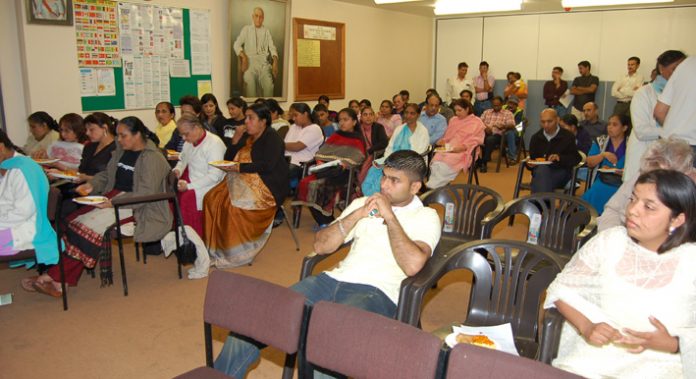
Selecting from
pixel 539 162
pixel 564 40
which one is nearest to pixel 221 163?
pixel 539 162

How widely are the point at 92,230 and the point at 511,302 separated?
2.74m

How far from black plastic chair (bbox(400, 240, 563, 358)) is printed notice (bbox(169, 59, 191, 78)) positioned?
5.29 m

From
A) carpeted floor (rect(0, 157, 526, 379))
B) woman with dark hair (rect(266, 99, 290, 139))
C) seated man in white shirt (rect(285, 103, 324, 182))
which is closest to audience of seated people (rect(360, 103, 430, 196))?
seated man in white shirt (rect(285, 103, 324, 182))

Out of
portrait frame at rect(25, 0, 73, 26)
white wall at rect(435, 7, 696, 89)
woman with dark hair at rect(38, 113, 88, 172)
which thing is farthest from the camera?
white wall at rect(435, 7, 696, 89)

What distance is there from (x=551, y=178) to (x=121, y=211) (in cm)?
375

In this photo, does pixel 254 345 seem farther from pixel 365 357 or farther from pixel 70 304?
pixel 70 304

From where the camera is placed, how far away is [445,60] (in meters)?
12.2

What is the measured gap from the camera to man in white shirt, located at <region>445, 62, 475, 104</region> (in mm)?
11461

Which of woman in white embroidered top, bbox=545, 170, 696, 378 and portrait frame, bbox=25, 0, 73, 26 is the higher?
portrait frame, bbox=25, 0, 73, 26

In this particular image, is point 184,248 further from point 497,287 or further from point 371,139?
point 371,139

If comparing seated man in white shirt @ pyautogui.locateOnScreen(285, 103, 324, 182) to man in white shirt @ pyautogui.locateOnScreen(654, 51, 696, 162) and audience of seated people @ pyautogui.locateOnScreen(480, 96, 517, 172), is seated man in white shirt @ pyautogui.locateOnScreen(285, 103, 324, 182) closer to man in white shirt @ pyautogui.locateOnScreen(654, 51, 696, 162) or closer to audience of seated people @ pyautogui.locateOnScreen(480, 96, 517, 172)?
man in white shirt @ pyautogui.locateOnScreen(654, 51, 696, 162)

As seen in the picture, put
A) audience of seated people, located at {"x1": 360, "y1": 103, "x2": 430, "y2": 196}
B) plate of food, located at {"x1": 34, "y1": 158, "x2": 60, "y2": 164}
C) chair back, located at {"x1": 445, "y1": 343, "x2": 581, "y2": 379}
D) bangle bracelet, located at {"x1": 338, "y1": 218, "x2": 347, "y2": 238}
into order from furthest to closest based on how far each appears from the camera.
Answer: audience of seated people, located at {"x1": 360, "y1": 103, "x2": 430, "y2": 196}
plate of food, located at {"x1": 34, "y1": 158, "x2": 60, "y2": 164}
bangle bracelet, located at {"x1": 338, "y1": 218, "x2": 347, "y2": 238}
chair back, located at {"x1": 445, "y1": 343, "x2": 581, "y2": 379}

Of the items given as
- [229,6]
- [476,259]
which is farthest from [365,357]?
[229,6]

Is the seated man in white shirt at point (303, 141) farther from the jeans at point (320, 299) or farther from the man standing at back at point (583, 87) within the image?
the man standing at back at point (583, 87)
